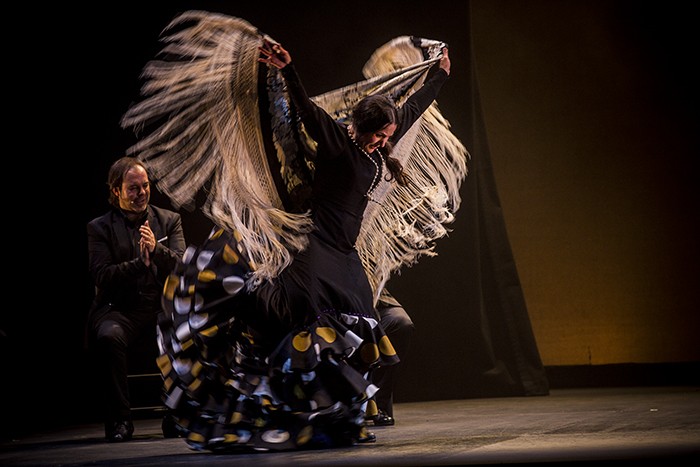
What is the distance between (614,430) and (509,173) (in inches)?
125

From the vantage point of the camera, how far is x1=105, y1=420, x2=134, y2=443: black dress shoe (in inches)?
158

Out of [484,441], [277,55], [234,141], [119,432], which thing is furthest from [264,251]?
[119,432]

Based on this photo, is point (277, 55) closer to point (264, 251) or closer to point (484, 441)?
point (264, 251)

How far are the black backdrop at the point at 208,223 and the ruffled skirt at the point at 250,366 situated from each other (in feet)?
5.99

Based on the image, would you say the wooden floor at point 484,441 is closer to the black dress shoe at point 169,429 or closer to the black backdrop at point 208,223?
the black dress shoe at point 169,429

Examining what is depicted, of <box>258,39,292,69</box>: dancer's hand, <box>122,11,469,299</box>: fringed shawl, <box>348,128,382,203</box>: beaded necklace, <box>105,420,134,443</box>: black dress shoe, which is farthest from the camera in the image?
<box>105,420,134,443</box>: black dress shoe

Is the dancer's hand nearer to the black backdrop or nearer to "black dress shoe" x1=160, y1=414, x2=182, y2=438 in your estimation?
"black dress shoe" x1=160, y1=414, x2=182, y2=438

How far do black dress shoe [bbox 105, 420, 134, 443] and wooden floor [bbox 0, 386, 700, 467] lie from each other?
5 centimetres

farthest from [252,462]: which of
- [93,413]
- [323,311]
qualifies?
[93,413]

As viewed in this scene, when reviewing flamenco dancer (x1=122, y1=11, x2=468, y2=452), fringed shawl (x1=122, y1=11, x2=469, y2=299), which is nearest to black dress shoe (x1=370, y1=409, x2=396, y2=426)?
flamenco dancer (x1=122, y1=11, x2=468, y2=452)

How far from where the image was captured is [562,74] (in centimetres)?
636

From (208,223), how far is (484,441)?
2.48 meters

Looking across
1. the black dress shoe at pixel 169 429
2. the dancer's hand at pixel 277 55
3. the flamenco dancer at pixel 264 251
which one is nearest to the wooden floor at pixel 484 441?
the black dress shoe at pixel 169 429

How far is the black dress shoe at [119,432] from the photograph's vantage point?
13.2ft
